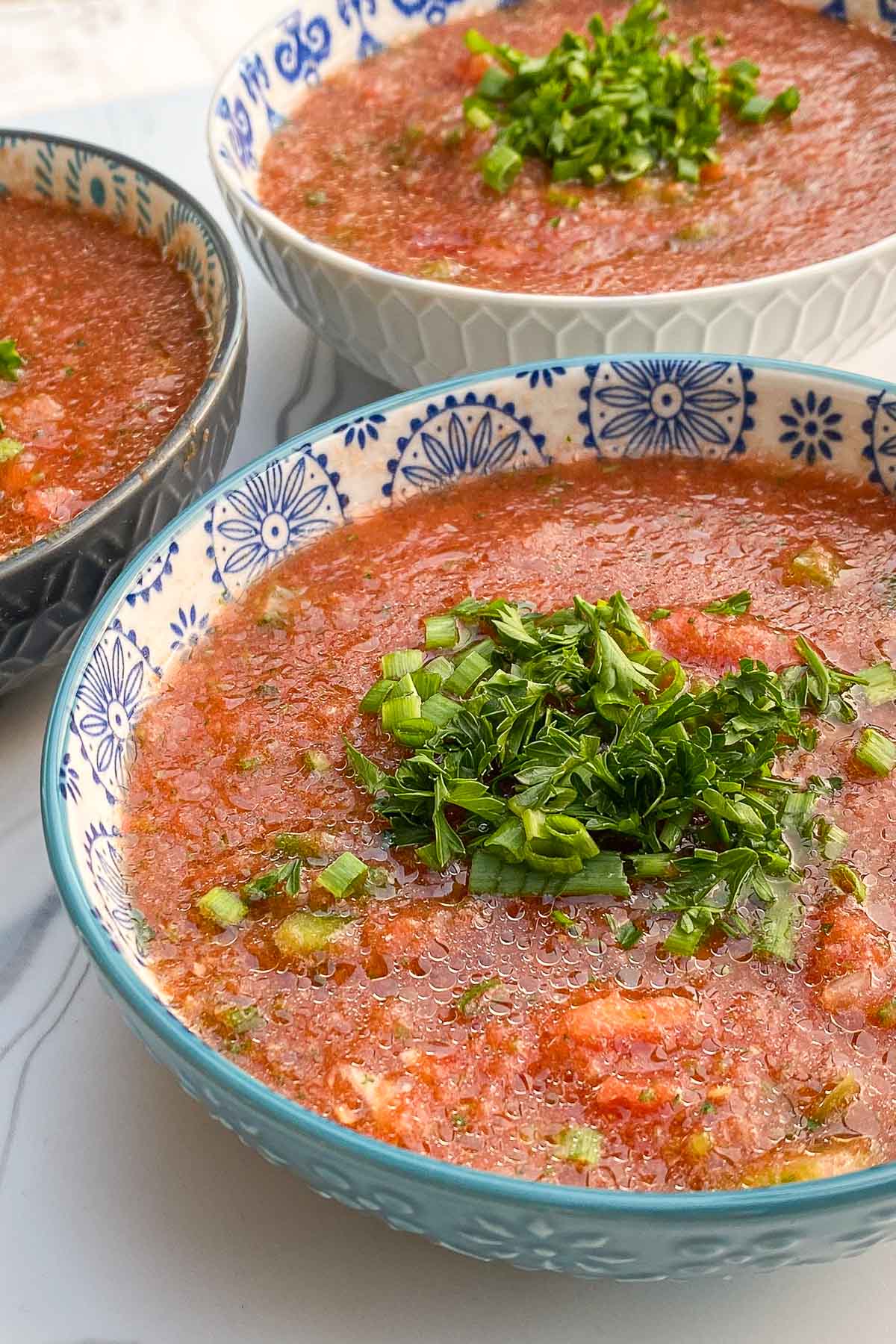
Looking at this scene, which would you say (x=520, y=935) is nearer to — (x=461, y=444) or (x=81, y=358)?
(x=461, y=444)

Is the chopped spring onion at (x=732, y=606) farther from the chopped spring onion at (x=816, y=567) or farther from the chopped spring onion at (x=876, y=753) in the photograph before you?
the chopped spring onion at (x=876, y=753)

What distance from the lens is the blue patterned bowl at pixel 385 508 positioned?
1390 mm

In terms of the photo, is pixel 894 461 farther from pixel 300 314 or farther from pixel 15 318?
pixel 15 318

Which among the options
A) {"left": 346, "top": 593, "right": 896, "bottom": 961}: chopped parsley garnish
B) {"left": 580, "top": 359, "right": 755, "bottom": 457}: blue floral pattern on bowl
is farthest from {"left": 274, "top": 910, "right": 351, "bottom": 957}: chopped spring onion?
{"left": 580, "top": 359, "right": 755, "bottom": 457}: blue floral pattern on bowl

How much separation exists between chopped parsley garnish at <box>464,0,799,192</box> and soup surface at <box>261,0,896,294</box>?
4cm

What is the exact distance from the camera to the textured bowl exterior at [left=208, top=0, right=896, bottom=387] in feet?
8.33

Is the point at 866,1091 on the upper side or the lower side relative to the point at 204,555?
lower

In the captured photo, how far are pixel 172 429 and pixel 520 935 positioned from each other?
46.1 inches

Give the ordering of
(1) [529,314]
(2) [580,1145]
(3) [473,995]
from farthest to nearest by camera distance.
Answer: (1) [529,314]
(3) [473,995]
(2) [580,1145]

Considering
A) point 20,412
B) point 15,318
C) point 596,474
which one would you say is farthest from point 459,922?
point 15,318

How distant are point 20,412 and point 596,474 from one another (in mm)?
1127

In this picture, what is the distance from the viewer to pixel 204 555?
7.37 ft

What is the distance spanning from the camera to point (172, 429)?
2.47 m

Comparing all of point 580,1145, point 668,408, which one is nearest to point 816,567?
point 668,408
